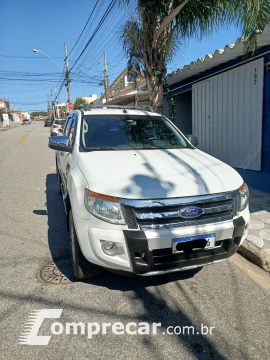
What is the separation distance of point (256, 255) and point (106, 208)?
6.96 feet

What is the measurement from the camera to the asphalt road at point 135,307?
7.16 feet

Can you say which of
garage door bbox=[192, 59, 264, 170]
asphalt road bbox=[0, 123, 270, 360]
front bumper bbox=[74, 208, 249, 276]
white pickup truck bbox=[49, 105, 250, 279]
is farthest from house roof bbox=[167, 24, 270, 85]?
asphalt road bbox=[0, 123, 270, 360]

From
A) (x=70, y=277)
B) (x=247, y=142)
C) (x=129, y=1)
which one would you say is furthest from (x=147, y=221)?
(x=129, y=1)

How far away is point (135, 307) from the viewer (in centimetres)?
269

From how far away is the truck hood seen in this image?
2492mm

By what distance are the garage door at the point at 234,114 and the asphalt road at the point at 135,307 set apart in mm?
3635

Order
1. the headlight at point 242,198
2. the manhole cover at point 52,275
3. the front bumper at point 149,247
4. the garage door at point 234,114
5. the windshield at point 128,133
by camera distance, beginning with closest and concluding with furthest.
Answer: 1. the front bumper at point 149,247
2. the headlight at point 242,198
3. the manhole cover at point 52,275
4. the windshield at point 128,133
5. the garage door at point 234,114

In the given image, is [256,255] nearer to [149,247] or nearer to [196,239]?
[196,239]

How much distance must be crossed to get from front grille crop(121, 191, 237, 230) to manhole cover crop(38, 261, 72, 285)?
1234 mm

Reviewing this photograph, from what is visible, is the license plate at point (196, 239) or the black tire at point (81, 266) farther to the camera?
the black tire at point (81, 266)

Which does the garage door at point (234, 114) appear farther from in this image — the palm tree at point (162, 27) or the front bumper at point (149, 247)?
the front bumper at point (149, 247)

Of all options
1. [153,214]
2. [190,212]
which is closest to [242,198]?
[190,212]

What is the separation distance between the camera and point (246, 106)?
6324mm

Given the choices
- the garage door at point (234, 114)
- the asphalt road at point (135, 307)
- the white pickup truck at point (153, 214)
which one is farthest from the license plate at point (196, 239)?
the garage door at point (234, 114)
